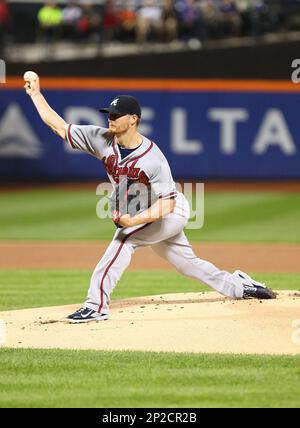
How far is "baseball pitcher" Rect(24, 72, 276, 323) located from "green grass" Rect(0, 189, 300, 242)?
325 inches

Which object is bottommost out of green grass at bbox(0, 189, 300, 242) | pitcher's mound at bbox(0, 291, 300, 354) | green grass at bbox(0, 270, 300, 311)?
pitcher's mound at bbox(0, 291, 300, 354)

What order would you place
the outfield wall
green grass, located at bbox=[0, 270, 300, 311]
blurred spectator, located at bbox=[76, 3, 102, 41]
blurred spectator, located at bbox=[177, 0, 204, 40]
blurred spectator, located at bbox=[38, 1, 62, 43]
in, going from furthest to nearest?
blurred spectator, located at bbox=[76, 3, 102, 41], blurred spectator, located at bbox=[38, 1, 62, 43], blurred spectator, located at bbox=[177, 0, 204, 40], the outfield wall, green grass, located at bbox=[0, 270, 300, 311]

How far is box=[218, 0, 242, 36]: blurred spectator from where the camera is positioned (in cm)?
2339

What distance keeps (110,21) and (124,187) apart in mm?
16210

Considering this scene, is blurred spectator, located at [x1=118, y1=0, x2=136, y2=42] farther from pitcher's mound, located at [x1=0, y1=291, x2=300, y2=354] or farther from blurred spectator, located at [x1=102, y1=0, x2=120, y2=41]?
pitcher's mound, located at [x1=0, y1=291, x2=300, y2=354]

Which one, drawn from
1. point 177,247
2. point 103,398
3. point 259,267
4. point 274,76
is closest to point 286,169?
point 274,76

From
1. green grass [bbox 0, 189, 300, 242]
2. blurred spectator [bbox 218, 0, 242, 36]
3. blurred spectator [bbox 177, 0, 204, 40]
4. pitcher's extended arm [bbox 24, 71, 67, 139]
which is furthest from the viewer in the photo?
blurred spectator [bbox 218, 0, 242, 36]

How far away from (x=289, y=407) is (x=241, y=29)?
60.6ft

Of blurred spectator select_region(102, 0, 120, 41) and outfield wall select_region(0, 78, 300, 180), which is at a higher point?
blurred spectator select_region(102, 0, 120, 41)

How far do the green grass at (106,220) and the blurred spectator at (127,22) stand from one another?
14.3ft

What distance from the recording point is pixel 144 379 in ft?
21.7

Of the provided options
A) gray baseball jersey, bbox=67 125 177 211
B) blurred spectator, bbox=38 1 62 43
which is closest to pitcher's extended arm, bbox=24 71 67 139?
gray baseball jersey, bbox=67 125 177 211

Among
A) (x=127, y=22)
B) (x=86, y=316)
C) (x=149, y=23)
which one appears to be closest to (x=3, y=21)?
(x=127, y=22)

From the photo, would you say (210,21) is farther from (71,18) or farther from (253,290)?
(253,290)
